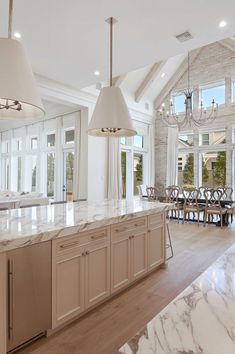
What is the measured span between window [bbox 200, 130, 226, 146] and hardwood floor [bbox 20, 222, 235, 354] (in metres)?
5.27

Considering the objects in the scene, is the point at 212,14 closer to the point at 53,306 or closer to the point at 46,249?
the point at 46,249

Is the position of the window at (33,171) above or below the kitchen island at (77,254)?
above

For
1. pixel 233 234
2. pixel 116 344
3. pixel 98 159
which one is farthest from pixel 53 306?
pixel 98 159

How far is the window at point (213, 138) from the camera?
28.5 feet

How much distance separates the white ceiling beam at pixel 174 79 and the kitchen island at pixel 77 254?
783cm

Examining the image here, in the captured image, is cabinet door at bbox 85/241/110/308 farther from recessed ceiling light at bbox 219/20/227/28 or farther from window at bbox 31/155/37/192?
window at bbox 31/155/37/192

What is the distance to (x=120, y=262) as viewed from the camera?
281 cm

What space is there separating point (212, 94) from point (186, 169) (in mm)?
2861

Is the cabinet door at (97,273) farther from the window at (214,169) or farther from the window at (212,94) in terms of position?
the window at (212,94)

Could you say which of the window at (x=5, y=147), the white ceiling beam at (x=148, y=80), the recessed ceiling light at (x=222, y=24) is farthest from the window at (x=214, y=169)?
the window at (x=5, y=147)

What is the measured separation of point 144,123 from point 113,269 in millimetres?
7898

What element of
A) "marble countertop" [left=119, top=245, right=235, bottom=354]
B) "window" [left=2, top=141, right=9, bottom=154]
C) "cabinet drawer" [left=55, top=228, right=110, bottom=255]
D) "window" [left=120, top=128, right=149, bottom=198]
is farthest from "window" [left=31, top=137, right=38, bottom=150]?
"marble countertop" [left=119, top=245, right=235, bottom=354]

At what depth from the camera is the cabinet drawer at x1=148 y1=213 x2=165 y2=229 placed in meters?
3.32

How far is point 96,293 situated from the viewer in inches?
98.6
